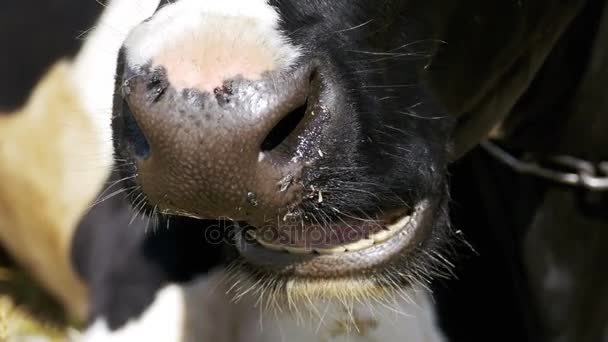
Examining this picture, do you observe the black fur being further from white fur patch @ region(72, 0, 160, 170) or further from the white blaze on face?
the white blaze on face

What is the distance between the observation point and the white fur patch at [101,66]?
1689 mm

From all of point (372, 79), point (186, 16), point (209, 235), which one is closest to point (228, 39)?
point (186, 16)

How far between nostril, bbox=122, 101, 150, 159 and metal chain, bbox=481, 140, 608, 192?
75cm

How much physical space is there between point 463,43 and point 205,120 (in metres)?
0.45

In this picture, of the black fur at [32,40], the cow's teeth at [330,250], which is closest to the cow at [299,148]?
the cow's teeth at [330,250]

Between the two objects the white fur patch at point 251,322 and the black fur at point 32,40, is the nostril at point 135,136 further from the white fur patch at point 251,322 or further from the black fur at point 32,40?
the black fur at point 32,40

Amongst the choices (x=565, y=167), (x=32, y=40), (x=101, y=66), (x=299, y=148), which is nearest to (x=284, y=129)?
(x=299, y=148)

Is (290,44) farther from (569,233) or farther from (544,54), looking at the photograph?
(569,233)

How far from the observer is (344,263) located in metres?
1.08

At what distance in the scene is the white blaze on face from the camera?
85 cm

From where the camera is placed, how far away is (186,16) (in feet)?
2.93

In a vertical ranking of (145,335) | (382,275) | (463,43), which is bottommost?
(145,335)

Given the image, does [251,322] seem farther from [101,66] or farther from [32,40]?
[32,40]

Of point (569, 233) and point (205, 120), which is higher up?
point (205, 120)
